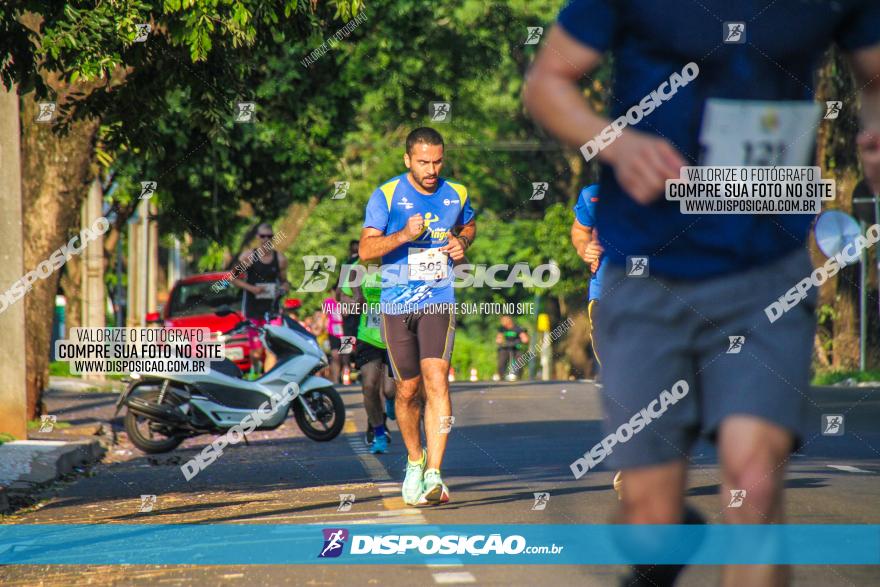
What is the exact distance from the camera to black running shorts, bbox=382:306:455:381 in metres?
8.94

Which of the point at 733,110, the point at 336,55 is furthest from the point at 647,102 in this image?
the point at 336,55

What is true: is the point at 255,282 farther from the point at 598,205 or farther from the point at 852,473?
the point at 598,205

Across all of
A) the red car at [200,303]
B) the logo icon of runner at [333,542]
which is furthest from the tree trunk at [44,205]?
the logo icon of runner at [333,542]

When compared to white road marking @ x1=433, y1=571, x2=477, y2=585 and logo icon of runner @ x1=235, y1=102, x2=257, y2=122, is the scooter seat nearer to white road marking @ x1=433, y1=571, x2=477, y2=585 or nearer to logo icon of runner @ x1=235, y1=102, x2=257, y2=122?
logo icon of runner @ x1=235, y1=102, x2=257, y2=122

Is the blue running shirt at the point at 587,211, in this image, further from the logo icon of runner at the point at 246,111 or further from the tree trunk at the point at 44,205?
the tree trunk at the point at 44,205

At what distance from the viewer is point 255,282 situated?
60.3ft

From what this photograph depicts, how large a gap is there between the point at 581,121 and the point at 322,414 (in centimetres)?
1203

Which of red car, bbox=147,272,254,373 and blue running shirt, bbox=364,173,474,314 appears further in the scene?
red car, bbox=147,272,254,373

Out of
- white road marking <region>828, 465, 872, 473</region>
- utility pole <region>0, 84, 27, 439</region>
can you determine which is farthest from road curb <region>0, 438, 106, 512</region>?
white road marking <region>828, 465, 872, 473</region>

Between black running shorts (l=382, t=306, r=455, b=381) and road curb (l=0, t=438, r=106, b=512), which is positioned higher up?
black running shorts (l=382, t=306, r=455, b=381)

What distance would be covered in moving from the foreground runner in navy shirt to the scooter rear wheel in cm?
1108

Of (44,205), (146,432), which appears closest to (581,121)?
(146,432)

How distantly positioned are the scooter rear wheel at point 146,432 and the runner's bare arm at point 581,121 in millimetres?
11061

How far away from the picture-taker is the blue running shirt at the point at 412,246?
352 inches
